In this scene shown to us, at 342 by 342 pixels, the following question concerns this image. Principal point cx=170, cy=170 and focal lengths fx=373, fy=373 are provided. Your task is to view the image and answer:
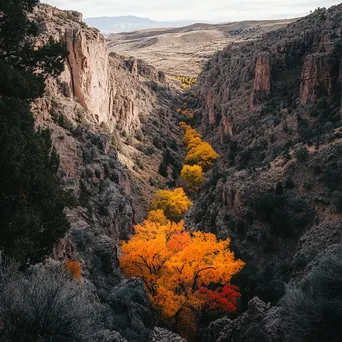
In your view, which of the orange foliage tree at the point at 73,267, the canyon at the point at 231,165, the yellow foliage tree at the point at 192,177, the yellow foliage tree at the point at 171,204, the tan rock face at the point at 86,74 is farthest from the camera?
the yellow foliage tree at the point at 192,177

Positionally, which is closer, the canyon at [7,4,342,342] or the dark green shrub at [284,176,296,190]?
the canyon at [7,4,342,342]

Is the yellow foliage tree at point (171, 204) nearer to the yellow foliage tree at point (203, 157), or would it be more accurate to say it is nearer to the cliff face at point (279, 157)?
the cliff face at point (279, 157)

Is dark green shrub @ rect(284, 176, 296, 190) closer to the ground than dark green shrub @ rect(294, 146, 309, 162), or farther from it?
closer to the ground

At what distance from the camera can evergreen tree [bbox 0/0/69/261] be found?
12430mm

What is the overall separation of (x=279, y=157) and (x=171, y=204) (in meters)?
13.6

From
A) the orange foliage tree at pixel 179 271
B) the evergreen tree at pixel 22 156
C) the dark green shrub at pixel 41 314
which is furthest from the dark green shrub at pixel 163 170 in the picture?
the dark green shrub at pixel 41 314

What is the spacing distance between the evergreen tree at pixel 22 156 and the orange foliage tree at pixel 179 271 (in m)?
10.8

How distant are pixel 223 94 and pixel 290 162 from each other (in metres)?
44.1

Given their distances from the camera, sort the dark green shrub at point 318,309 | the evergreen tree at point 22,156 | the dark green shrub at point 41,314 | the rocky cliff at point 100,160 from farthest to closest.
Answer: the rocky cliff at point 100,160
the evergreen tree at point 22,156
the dark green shrub at point 318,309
the dark green shrub at point 41,314

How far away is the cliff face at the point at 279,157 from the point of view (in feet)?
93.2

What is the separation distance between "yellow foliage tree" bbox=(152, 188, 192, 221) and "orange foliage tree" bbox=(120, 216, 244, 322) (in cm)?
1642

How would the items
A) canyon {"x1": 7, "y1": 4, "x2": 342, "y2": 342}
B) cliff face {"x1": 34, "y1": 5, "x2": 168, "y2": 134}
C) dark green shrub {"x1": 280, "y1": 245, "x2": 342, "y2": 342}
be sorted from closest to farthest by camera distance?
dark green shrub {"x1": 280, "y1": 245, "x2": 342, "y2": 342} < canyon {"x1": 7, "y1": 4, "x2": 342, "y2": 342} < cliff face {"x1": 34, "y1": 5, "x2": 168, "y2": 134}

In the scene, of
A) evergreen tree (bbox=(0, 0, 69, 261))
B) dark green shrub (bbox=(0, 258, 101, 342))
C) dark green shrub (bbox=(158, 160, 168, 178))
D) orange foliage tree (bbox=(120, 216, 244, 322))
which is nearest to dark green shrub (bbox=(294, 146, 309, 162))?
orange foliage tree (bbox=(120, 216, 244, 322))

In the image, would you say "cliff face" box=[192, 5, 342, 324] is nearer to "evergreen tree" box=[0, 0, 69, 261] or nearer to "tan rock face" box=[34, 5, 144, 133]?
"evergreen tree" box=[0, 0, 69, 261]
